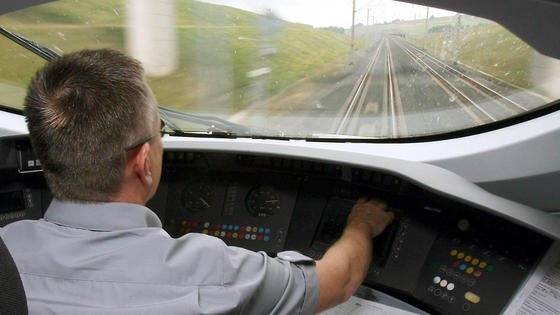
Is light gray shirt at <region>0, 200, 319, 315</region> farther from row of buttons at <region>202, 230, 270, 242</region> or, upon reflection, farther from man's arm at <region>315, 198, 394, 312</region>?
row of buttons at <region>202, 230, 270, 242</region>

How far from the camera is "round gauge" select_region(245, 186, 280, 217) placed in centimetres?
188

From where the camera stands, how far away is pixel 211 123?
1900mm

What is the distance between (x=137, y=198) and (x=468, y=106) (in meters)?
1.04

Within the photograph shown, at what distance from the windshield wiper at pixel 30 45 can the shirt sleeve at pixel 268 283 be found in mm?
1157

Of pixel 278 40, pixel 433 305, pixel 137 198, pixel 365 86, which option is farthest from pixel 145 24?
pixel 433 305

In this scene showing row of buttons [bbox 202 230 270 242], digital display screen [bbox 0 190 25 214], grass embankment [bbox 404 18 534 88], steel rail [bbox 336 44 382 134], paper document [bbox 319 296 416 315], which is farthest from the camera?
digital display screen [bbox 0 190 25 214]

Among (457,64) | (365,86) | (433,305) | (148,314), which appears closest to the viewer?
(148,314)

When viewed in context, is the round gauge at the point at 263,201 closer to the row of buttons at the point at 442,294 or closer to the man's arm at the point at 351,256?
the man's arm at the point at 351,256

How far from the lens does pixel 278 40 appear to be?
173 centimetres

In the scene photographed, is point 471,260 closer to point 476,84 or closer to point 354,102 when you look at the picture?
point 476,84

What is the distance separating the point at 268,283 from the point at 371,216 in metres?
0.70

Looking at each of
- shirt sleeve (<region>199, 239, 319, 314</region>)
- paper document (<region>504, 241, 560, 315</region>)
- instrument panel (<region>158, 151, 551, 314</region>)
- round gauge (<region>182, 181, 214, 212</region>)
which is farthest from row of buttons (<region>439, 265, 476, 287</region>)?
round gauge (<region>182, 181, 214, 212</region>)

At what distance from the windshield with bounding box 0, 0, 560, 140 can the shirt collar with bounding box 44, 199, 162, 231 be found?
2.16 feet

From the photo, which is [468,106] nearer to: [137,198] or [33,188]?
[137,198]
